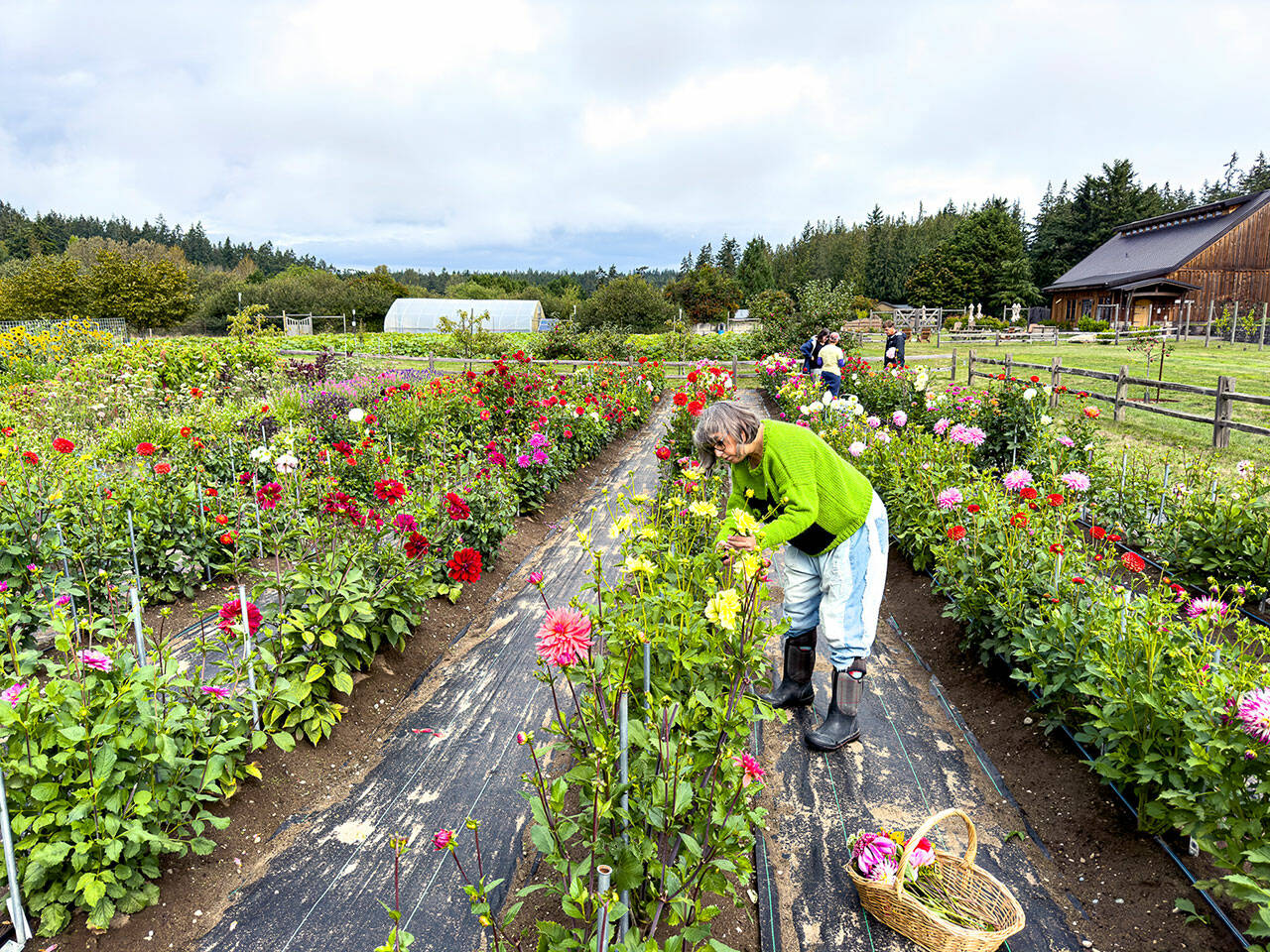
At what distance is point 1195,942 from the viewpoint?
180 cm

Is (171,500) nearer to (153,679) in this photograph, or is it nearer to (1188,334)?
Result: (153,679)

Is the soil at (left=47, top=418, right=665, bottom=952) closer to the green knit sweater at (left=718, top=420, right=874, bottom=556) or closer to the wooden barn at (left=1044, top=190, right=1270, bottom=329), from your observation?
the green knit sweater at (left=718, top=420, right=874, bottom=556)

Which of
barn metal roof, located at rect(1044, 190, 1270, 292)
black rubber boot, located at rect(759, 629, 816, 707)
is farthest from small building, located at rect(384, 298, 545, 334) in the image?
black rubber boot, located at rect(759, 629, 816, 707)

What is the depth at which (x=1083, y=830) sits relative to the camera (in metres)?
2.24

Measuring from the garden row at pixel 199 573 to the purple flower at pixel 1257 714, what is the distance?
2.20 meters

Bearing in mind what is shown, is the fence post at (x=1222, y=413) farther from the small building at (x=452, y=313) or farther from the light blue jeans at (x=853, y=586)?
the small building at (x=452, y=313)

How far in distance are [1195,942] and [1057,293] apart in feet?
128

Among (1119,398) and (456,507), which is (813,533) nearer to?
(456,507)

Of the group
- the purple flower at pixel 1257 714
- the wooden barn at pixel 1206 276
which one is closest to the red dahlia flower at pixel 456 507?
the purple flower at pixel 1257 714

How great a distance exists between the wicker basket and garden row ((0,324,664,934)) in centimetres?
159

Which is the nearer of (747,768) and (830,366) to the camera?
(747,768)

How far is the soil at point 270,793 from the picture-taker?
73.3 inches

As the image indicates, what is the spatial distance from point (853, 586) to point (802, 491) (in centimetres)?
54

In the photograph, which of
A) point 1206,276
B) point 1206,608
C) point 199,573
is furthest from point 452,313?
point 1206,608
